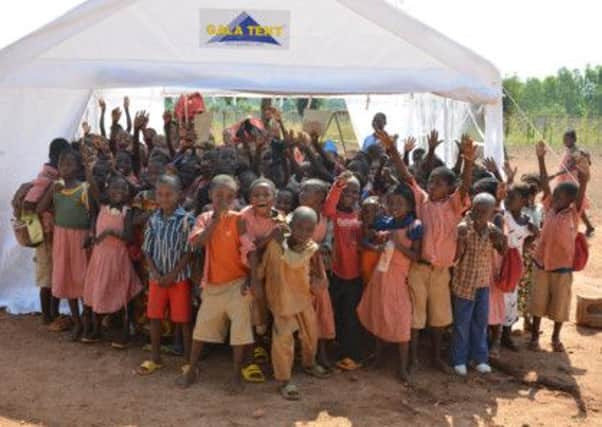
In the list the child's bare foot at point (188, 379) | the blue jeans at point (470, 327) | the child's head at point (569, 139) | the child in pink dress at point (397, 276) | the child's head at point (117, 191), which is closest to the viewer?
the child's bare foot at point (188, 379)

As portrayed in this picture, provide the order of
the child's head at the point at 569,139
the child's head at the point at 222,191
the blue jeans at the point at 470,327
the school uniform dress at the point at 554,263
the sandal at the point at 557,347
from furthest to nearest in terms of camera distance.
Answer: the child's head at the point at 569,139
the sandal at the point at 557,347
the school uniform dress at the point at 554,263
the blue jeans at the point at 470,327
the child's head at the point at 222,191

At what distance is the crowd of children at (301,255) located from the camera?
4.25m

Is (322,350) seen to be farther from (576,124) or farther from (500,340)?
(576,124)

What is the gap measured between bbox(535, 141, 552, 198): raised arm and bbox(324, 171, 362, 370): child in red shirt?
1.45m

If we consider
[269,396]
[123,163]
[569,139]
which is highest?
[569,139]

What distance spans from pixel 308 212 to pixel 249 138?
3052 mm

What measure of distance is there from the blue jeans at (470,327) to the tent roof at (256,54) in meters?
1.59

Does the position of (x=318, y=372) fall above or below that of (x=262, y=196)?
below

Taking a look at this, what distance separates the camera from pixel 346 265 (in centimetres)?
466

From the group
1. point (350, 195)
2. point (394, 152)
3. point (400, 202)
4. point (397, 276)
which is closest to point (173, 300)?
point (350, 195)

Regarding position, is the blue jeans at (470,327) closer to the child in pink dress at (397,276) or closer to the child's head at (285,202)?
the child in pink dress at (397,276)

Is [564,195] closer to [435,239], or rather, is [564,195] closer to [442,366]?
[435,239]

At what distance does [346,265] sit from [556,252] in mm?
1745

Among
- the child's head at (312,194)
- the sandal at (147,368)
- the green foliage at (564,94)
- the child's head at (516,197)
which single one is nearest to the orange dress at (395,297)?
the child's head at (312,194)
